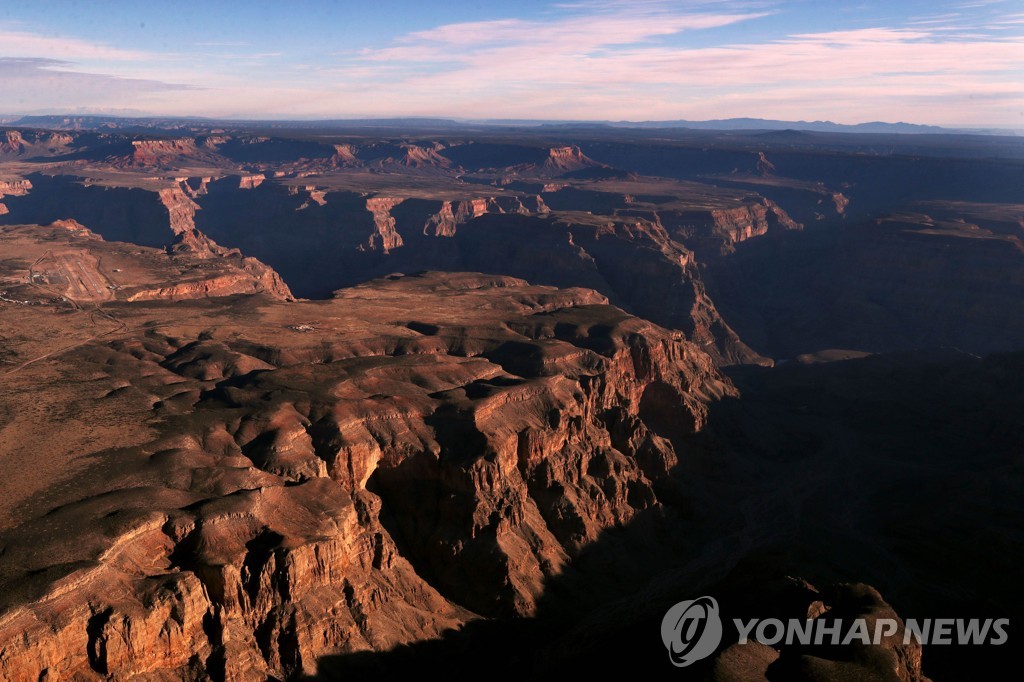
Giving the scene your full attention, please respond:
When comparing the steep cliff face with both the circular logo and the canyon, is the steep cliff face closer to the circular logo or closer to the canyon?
the canyon

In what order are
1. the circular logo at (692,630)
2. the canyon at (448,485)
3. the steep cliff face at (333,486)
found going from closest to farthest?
the circular logo at (692,630) → the steep cliff face at (333,486) → the canyon at (448,485)

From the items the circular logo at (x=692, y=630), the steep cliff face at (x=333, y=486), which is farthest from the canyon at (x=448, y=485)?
the circular logo at (x=692, y=630)

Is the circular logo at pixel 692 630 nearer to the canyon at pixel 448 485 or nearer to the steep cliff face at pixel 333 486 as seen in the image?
the canyon at pixel 448 485

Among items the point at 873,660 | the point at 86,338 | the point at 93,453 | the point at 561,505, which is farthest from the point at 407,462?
the point at 86,338

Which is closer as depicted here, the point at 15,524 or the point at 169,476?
the point at 15,524

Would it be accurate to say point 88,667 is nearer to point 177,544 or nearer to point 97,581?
point 97,581

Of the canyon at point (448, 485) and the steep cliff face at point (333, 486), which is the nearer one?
the steep cliff face at point (333, 486)
